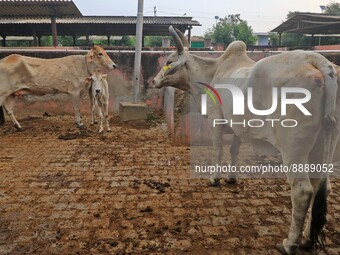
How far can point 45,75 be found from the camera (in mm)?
7797

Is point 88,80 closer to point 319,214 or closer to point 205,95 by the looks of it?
point 205,95

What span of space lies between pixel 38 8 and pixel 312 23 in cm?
1445

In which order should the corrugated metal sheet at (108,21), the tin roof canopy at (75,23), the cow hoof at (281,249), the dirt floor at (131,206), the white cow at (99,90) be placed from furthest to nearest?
the corrugated metal sheet at (108,21), the tin roof canopy at (75,23), the white cow at (99,90), the dirt floor at (131,206), the cow hoof at (281,249)

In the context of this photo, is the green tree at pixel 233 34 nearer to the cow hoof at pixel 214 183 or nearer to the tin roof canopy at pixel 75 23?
the tin roof canopy at pixel 75 23

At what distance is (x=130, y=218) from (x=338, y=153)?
7.65ft

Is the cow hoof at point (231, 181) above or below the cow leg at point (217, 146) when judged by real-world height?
below

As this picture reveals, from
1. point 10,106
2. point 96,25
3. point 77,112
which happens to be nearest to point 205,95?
point 77,112

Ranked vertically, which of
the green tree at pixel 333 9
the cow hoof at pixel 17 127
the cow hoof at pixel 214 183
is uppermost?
the green tree at pixel 333 9

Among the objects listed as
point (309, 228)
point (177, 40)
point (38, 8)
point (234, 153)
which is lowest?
point (309, 228)

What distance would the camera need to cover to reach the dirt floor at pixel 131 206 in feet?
10.4

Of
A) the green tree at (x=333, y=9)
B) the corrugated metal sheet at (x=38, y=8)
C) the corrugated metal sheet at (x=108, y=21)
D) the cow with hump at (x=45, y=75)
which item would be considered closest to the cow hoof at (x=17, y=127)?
the cow with hump at (x=45, y=75)

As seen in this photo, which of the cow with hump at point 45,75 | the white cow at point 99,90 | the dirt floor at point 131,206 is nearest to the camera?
the dirt floor at point 131,206

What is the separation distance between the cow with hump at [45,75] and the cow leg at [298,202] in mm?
5979

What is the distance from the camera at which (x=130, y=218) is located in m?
3.65
